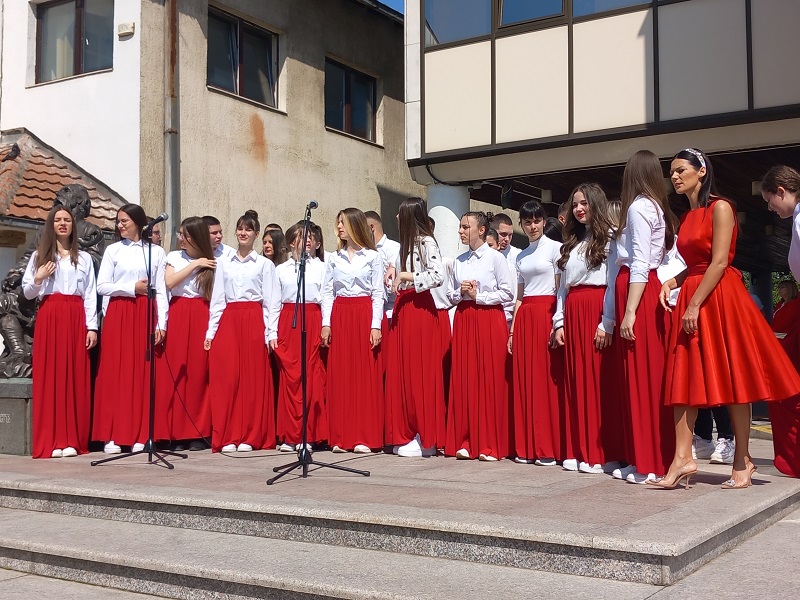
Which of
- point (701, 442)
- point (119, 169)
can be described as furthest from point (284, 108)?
point (701, 442)

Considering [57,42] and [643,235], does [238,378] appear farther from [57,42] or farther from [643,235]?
[57,42]

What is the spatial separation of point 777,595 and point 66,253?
668cm

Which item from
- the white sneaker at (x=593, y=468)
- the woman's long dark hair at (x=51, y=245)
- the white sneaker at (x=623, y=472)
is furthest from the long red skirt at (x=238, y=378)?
the white sneaker at (x=623, y=472)

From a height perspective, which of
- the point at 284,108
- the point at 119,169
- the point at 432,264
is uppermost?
the point at 284,108

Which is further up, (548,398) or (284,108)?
(284,108)

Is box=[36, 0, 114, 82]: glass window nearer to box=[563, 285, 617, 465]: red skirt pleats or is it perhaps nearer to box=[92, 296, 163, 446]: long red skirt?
box=[92, 296, 163, 446]: long red skirt

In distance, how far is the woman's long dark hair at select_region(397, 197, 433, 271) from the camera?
7.92 m

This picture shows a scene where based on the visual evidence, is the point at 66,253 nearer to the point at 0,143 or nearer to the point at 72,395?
the point at 72,395

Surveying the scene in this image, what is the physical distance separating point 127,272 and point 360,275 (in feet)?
7.02

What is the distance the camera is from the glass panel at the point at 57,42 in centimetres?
1539

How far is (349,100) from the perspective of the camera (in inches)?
736

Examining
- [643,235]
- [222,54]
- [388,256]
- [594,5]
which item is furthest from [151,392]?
[222,54]

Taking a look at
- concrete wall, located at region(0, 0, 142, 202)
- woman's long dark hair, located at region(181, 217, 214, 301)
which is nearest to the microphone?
woman's long dark hair, located at region(181, 217, 214, 301)

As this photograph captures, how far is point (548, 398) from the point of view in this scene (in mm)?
7348
